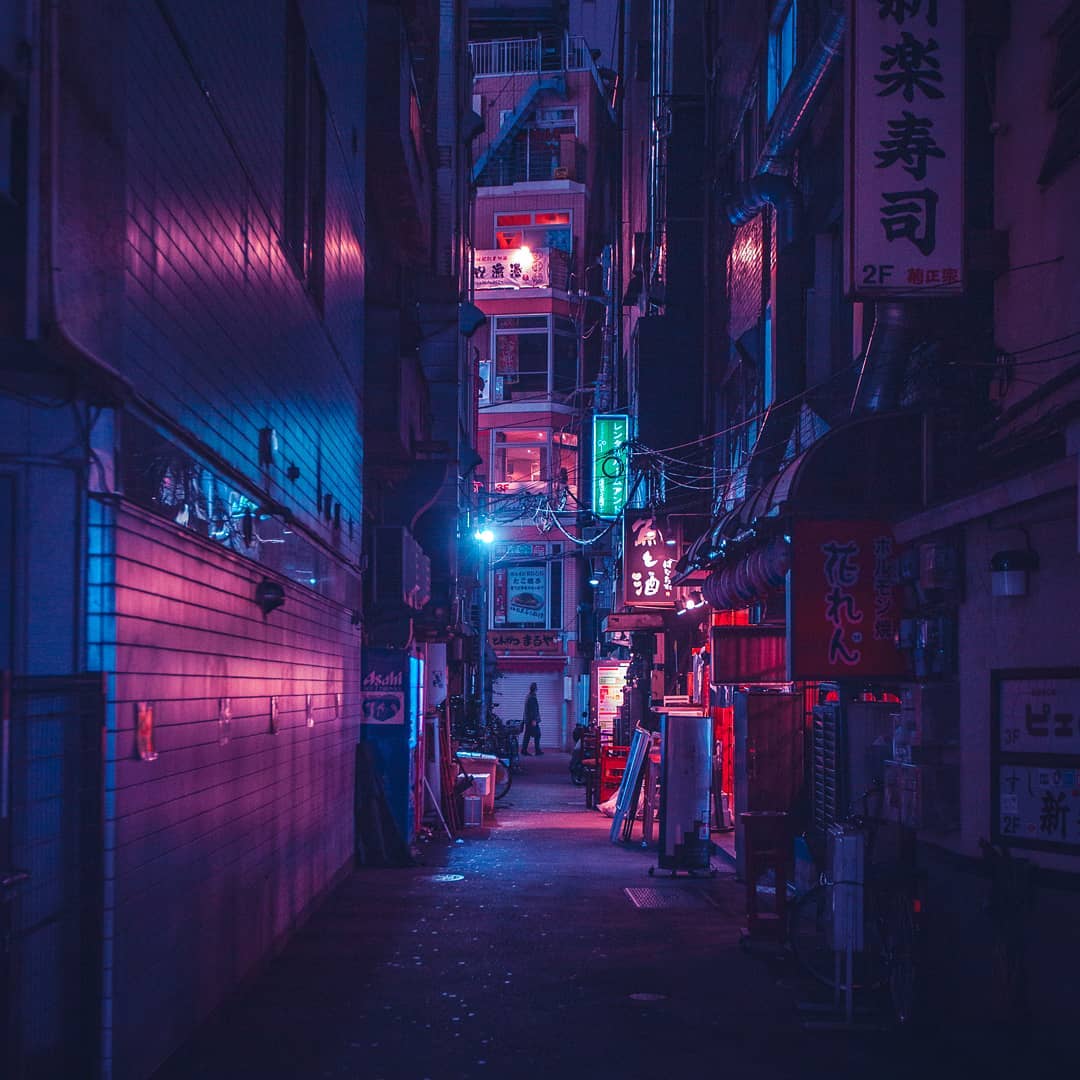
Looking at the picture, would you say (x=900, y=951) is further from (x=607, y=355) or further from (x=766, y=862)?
(x=607, y=355)

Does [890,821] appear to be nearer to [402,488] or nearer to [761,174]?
[761,174]

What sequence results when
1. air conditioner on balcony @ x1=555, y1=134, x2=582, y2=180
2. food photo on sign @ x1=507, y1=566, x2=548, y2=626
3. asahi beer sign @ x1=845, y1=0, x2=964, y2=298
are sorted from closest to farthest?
1. asahi beer sign @ x1=845, y1=0, x2=964, y2=298
2. food photo on sign @ x1=507, y1=566, x2=548, y2=626
3. air conditioner on balcony @ x1=555, y1=134, x2=582, y2=180

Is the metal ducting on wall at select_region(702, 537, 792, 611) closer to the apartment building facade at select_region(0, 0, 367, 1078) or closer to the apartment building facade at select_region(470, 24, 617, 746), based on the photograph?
the apartment building facade at select_region(0, 0, 367, 1078)

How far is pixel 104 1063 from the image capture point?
21.5 feet

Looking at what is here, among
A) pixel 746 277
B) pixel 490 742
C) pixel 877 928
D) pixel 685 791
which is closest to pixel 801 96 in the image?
pixel 746 277

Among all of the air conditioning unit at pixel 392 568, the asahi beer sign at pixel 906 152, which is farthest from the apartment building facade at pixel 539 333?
the asahi beer sign at pixel 906 152

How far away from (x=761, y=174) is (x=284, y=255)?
9.26 m

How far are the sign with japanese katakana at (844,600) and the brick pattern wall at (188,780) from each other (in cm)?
485

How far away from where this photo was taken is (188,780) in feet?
27.1

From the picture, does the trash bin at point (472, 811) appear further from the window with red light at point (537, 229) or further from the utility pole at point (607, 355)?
the window with red light at point (537, 229)

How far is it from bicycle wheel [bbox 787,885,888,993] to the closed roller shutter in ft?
159

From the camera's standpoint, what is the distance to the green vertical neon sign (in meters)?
34.6

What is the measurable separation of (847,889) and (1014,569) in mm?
2717

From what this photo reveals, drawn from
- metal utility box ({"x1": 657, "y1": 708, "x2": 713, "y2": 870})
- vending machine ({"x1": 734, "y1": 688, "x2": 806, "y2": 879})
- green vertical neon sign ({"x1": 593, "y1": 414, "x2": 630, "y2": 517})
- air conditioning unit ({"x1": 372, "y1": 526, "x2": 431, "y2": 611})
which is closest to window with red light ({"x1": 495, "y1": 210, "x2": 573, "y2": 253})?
green vertical neon sign ({"x1": 593, "y1": 414, "x2": 630, "y2": 517})
